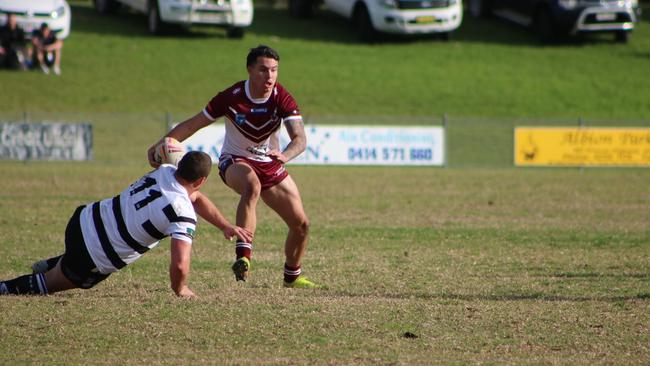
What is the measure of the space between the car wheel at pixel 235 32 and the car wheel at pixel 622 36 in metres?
13.6

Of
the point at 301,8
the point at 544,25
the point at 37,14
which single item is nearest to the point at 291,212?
the point at 37,14

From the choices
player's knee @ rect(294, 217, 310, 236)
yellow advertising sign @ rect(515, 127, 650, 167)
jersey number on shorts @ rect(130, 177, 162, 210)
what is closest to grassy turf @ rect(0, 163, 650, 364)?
player's knee @ rect(294, 217, 310, 236)

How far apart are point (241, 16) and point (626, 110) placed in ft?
39.4

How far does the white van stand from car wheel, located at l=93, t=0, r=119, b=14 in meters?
7.65

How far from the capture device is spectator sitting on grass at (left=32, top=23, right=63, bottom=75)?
94.5 ft

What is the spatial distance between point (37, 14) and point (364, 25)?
10813mm

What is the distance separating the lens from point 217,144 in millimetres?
25078

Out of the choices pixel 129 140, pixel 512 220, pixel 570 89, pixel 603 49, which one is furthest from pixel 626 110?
pixel 512 220

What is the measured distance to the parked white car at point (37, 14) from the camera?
29.2 metres

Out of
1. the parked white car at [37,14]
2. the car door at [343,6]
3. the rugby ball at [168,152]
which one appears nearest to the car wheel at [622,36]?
the car door at [343,6]

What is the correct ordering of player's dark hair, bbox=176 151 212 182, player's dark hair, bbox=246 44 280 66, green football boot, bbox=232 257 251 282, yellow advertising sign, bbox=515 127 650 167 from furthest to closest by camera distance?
1. yellow advertising sign, bbox=515 127 650 167
2. player's dark hair, bbox=246 44 280 66
3. green football boot, bbox=232 257 251 282
4. player's dark hair, bbox=176 151 212 182

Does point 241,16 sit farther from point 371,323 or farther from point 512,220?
point 371,323

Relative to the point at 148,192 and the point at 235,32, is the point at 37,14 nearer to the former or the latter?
the point at 235,32

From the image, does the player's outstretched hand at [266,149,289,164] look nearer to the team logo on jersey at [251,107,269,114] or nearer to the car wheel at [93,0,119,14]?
the team logo on jersey at [251,107,269,114]
